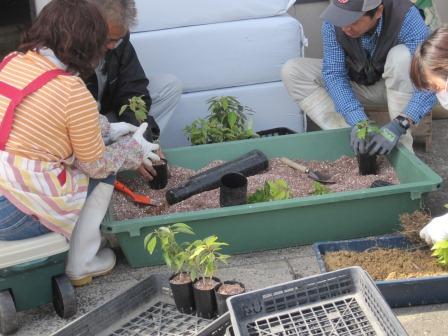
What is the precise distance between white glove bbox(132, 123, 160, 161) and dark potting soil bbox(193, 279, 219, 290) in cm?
88

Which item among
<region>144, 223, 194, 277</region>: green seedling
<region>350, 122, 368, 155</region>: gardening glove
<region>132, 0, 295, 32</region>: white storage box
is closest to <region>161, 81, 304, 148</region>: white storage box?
<region>132, 0, 295, 32</region>: white storage box

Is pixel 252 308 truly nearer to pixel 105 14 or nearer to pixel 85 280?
pixel 85 280

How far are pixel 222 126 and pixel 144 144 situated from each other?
0.84m

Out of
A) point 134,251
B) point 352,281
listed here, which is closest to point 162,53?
point 134,251

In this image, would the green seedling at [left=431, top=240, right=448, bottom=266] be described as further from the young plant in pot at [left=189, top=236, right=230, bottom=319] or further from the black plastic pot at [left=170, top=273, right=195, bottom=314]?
the black plastic pot at [left=170, top=273, right=195, bottom=314]

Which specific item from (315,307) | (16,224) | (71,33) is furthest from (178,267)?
(71,33)

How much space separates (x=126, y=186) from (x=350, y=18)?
1.44 meters

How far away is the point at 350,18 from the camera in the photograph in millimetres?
3693

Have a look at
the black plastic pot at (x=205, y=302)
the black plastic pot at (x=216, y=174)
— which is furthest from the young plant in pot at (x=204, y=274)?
the black plastic pot at (x=216, y=174)

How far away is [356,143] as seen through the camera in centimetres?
377

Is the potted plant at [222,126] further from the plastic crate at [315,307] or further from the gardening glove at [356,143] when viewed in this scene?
the plastic crate at [315,307]

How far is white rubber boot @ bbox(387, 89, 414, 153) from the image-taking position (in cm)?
390

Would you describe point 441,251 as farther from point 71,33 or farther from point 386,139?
point 71,33

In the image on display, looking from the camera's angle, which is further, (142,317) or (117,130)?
(117,130)
